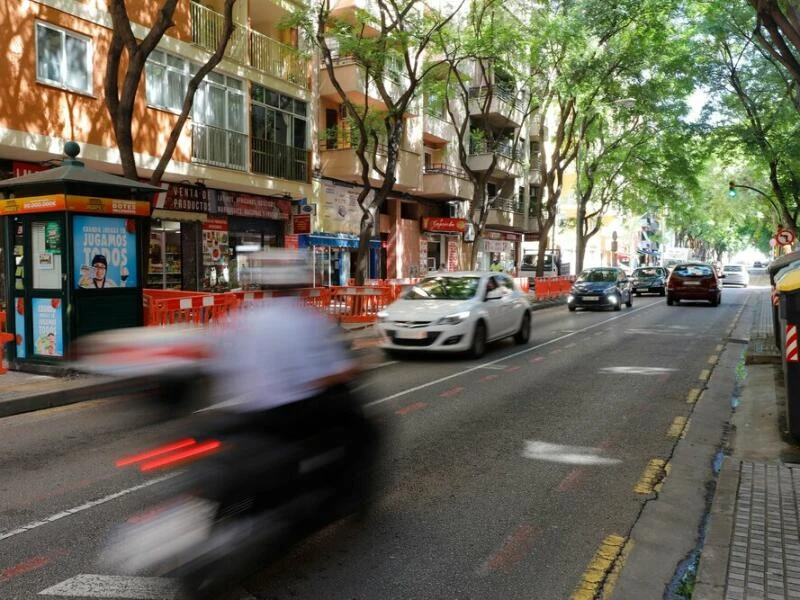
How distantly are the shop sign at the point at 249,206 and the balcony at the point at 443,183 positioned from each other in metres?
9.08

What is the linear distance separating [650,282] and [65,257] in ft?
101

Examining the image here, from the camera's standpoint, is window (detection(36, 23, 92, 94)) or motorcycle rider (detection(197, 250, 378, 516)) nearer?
motorcycle rider (detection(197, 250, 378, 516))

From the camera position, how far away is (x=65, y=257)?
938 centimetres

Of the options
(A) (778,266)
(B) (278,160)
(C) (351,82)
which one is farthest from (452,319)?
(C) (351,82)

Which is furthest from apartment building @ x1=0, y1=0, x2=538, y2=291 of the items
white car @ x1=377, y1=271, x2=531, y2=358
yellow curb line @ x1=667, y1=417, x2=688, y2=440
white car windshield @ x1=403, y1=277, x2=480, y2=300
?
yellow curb line @ x1=667, y1=417, x2=688, y2=440

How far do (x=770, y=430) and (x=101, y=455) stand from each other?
6276 mm

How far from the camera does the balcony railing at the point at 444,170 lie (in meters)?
30.7

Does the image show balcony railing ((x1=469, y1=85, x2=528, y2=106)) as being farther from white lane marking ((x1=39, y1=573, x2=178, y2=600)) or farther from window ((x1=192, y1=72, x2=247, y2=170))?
white lane marking ((x1=39, y1=573, x2=178, y2=600))

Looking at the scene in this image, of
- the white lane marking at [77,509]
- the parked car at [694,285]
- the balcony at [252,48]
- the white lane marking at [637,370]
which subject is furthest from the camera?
the parked car at [694,285]

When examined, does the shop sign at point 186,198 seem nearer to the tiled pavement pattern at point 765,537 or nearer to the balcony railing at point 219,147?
the balcony railing at point 219,147

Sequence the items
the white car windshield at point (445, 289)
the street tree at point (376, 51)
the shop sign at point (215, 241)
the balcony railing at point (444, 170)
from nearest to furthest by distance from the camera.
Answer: the white car windshield at point (445, 289) < the street tree at point (376, 51) < the shop sign at point (215, 241) < the balcony railing at point (444, 170)

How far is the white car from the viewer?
11086 mm

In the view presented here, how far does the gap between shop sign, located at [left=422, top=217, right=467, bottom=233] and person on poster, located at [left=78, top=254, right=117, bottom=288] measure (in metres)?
22.5

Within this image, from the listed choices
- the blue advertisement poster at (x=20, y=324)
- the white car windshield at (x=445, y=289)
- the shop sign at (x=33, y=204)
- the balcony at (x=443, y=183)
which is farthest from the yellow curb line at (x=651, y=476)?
the balcony at (x=443, y=183)
